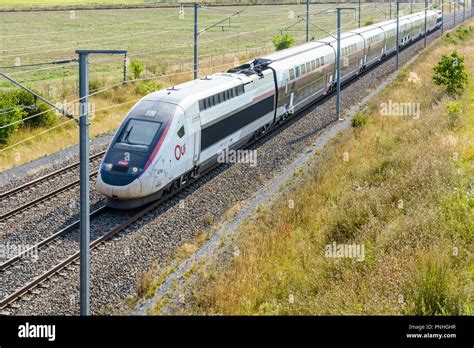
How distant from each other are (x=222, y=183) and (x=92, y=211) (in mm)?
5488

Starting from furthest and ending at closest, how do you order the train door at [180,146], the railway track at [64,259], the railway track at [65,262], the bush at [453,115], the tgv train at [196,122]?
1. the bush at [453,115]
2. the train door at [180,146]
3. the tgv train at [196,122]
4. the railway track at [64,259]
5. the railway track at [65,262]

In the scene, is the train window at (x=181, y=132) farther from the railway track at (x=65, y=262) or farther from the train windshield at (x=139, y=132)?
the railway track at (x=65, y=262)

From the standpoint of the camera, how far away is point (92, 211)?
2112cm

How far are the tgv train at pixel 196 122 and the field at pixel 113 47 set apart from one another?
1648mm

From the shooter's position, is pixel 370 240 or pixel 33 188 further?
pixel 33 188

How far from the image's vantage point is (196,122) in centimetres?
2300

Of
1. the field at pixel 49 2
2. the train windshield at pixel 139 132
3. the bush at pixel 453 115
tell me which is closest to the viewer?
the train windshield at pixel 139 132

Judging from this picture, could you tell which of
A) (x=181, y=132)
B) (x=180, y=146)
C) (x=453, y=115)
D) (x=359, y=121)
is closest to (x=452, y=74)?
(x=359, y=121)

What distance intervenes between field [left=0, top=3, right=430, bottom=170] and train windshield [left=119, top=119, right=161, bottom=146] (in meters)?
0.92

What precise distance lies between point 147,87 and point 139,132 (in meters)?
19.7

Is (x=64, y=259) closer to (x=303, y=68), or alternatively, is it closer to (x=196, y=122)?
(x=196, y=122)

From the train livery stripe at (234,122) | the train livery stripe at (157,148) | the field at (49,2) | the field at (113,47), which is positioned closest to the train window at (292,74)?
the train livery stripe at (234,122)

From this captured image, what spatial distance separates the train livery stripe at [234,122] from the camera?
24.1 metres
